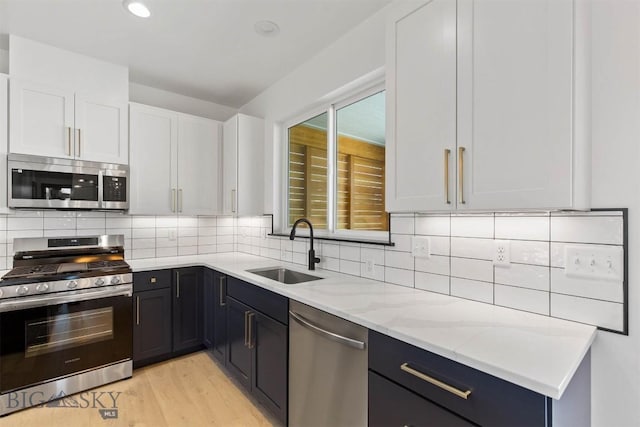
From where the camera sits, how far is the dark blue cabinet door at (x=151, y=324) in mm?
2465

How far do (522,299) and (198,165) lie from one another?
2840mm

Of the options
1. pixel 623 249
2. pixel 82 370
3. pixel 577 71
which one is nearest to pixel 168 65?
pixel 82 370

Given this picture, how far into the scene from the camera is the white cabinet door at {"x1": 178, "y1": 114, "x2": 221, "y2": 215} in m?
2.97

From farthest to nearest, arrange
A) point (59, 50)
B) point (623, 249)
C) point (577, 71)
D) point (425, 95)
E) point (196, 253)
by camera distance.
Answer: point (196, 253), point (59, 50), point (425, 95), point (623, 249), point (577, 71)

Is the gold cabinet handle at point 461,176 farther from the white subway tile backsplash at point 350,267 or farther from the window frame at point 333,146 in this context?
the white subway tile backsplash at point 350,267

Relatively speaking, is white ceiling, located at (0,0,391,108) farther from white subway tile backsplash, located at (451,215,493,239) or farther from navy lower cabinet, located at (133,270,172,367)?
navy lower cabinet, located at (133,270,172,367)

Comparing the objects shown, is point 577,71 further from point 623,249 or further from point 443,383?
point 443,383

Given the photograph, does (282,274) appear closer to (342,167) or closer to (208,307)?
(208,307)

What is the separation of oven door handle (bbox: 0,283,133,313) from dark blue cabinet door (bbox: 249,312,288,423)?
1.11 meters

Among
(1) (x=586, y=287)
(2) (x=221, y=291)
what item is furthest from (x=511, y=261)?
(2) (x=221, y=291)

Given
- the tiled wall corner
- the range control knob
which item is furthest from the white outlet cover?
the range control knob

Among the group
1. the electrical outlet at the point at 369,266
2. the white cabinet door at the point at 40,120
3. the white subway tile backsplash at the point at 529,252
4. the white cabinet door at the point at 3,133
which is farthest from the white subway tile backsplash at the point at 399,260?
the white cabinet door at the point at 3,133

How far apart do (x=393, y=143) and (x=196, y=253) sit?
102 inches

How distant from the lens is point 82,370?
2197mm
